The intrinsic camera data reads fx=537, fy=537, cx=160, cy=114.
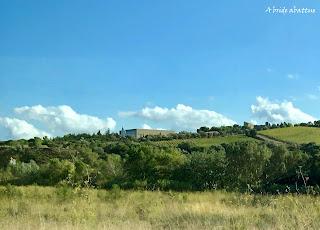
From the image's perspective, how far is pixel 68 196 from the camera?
20094mm

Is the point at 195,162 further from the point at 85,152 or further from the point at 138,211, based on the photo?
the point at 138,211

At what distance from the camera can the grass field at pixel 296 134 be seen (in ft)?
257

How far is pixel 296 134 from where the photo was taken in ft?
279

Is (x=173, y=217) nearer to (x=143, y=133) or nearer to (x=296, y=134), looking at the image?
(x=296, y=134)

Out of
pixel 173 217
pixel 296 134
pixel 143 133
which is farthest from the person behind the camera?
pixel 143 133

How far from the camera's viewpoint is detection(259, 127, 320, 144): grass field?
78213 mm

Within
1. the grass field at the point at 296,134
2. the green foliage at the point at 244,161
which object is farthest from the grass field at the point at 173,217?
the grass field at the point at 296,134

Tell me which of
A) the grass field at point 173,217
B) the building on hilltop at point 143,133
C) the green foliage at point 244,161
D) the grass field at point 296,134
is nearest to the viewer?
the grass field at point 173,217

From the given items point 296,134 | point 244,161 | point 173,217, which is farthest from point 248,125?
point 173,217

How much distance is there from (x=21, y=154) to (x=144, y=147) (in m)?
31.5

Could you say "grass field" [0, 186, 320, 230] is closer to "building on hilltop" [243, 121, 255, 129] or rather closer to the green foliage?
the green foliage

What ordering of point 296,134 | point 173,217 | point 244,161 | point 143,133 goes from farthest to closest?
point 143,133
point 296,134
point 244,161
point 173,217

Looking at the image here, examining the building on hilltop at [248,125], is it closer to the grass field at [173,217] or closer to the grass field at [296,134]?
the grass field at [296,134]

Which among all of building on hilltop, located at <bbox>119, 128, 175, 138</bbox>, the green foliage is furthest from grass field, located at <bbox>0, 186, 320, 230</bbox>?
building on hilltop, located at <bbox>119, 128, 175, 138</bbox>
